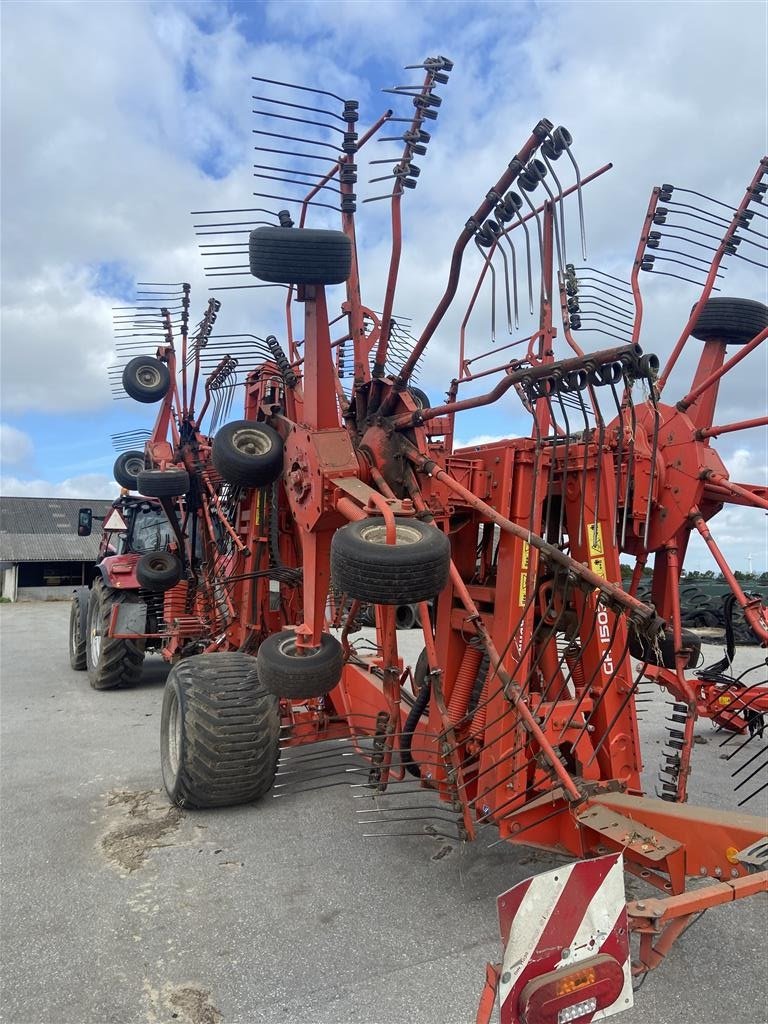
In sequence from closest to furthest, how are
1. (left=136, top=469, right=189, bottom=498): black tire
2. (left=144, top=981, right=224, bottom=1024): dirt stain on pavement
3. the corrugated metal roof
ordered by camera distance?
(left=144, top=981, right=224, bottom=1024): dirt stain on pavement, (left=136, top=469, right=189, bottom=498): black tire, the corrugated metal roof

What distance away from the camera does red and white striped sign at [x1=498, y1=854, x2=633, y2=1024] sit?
203cm

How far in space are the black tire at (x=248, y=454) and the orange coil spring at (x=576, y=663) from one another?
73.5 inches

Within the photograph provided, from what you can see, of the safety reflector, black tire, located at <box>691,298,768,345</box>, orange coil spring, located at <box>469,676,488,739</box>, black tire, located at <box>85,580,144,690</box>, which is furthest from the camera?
the safety reflector

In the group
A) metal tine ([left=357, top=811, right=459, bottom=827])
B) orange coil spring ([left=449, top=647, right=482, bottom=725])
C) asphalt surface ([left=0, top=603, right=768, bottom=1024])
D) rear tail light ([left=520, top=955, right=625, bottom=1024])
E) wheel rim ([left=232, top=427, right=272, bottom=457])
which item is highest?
wheel rim ([left=232, top=427, right=272, bottom=457])

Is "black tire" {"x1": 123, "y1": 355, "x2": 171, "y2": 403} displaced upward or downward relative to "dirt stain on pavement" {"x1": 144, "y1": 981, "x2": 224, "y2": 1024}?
upward

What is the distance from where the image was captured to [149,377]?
26.0ft

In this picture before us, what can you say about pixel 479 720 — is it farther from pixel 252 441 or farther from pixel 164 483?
pixel 164 483

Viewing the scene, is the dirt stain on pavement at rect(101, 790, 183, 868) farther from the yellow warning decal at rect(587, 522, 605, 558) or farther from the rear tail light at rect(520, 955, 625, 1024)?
the yellow warning decal at rect(587, 522, 605, 558)

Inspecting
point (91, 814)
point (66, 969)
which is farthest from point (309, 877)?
point (91, 814)

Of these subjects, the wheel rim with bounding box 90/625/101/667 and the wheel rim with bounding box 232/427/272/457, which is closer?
the wheel rim with bounding box 232/427/272/457

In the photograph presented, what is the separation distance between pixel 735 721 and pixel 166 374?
20.9ft

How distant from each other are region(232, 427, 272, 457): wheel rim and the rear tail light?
2939mm

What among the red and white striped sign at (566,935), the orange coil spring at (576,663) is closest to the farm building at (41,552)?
the orange coil spring at (576,663)

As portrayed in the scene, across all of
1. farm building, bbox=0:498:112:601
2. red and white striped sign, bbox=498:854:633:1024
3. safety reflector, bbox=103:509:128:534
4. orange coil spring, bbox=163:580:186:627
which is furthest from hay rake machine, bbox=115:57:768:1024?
farm building, bbox=0:498:112:601
